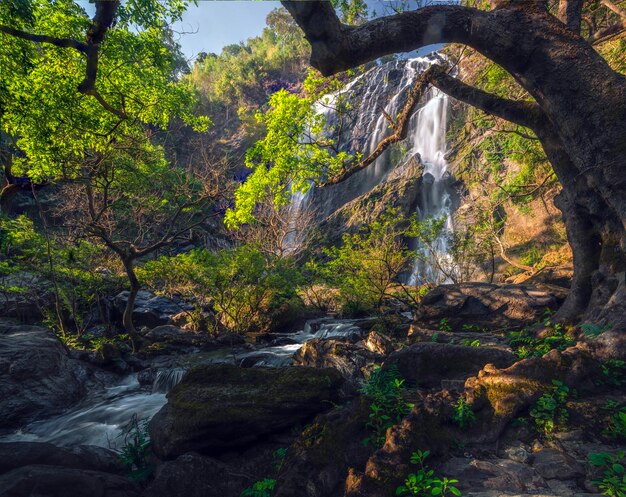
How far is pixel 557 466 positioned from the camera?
10.1ft

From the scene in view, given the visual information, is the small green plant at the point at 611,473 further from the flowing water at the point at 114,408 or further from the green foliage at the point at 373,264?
the green foliage at the point at 373,264

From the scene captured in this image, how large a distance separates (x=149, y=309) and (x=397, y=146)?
23.5 m

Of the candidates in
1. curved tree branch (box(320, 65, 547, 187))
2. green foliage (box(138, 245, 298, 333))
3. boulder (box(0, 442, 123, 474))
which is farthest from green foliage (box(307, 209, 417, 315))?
boulder (box(0, 442, 123, 474))

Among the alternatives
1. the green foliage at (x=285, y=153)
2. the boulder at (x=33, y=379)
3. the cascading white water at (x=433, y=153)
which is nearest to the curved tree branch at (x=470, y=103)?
the green foliage at (x=285, y=153)

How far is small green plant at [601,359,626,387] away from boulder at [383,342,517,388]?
3.69 feet

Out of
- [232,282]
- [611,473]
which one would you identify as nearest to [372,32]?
[611,473]

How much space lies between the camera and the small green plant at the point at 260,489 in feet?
12.4

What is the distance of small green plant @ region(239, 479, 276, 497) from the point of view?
378 centimetres

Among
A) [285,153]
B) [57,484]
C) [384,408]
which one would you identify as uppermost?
[285,153]

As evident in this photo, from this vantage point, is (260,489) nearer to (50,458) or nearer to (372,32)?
(50,458)

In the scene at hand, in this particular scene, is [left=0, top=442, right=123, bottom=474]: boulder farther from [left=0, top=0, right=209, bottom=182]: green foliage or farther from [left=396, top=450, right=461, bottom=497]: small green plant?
[left=0, top=0, right=209, bottom=182]: green foliage

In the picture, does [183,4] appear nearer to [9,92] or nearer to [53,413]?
[9,92]

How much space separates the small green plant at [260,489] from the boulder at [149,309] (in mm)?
11817

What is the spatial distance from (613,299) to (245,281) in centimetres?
1029
